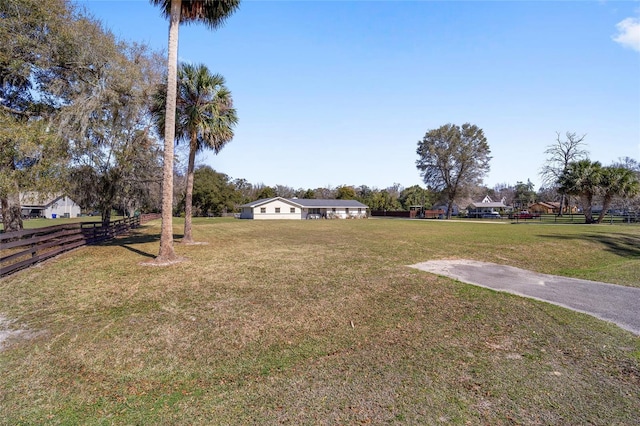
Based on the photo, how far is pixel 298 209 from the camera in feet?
195

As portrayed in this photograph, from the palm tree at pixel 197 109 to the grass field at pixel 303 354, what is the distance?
909cm

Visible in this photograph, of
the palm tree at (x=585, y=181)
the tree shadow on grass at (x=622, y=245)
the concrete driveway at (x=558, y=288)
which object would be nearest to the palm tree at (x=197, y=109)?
the concrete driveway at (x=558, y=288)

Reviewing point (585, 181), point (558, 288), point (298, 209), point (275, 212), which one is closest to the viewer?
point (558, 288)

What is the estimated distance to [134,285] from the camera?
336 inches

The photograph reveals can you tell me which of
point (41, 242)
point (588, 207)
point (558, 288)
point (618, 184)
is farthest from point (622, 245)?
point (41, 242)

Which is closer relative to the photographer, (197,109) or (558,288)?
(558,288)

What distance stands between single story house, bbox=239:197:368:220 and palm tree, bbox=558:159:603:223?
34507mm

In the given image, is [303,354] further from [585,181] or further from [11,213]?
[585,181]

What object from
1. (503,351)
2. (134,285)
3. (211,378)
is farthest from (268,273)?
(503,351)

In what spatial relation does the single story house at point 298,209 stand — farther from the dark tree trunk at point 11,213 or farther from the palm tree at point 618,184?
the dark tree trunk at point 11,213

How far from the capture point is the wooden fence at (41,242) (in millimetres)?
9328

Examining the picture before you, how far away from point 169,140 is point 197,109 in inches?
202

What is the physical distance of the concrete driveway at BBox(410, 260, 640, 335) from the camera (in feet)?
21.2

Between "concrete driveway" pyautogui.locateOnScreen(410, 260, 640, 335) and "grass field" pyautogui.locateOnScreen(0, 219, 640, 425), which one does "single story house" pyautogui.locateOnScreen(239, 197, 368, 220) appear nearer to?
"concrete driveway" pyautogui.locateOnScreen(410, 260, 640, 335)
